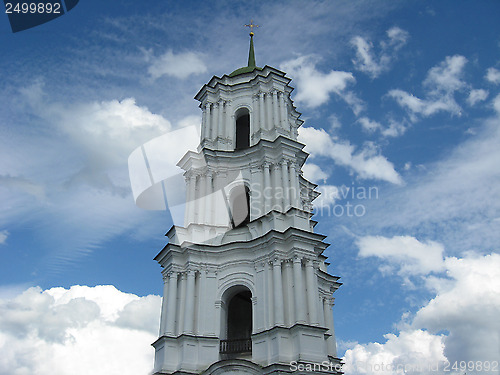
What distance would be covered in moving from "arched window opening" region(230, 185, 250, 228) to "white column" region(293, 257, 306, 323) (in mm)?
4975

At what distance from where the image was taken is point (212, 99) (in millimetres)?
27500

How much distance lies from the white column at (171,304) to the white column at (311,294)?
565 centimetres

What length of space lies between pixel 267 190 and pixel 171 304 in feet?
21.6

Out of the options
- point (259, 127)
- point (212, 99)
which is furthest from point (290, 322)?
point (212, 99)

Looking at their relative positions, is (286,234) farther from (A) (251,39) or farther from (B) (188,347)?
(A) (251,39)

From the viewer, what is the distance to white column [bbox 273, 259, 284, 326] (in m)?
18.6

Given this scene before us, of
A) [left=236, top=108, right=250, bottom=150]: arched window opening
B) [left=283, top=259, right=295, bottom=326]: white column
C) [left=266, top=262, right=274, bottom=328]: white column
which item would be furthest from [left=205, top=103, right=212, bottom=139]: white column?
[left=283, top=259, right=295, bottom=326]: white column

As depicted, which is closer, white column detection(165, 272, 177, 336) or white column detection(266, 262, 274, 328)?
white column detection(266, 262, 274, 328)

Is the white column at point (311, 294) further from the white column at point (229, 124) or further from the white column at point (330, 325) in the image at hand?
the white column at point (229, 124)

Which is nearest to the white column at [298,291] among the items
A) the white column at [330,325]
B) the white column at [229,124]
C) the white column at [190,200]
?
the white column at [330,325]

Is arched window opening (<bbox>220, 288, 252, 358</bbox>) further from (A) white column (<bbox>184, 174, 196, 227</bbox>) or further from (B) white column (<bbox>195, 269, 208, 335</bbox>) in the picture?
(A) white column (<bbox>184, 174, 196, 227</bbox>)

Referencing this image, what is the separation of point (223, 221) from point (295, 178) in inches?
155

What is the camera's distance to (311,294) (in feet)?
62.6

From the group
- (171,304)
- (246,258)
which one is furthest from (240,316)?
(171,304)
